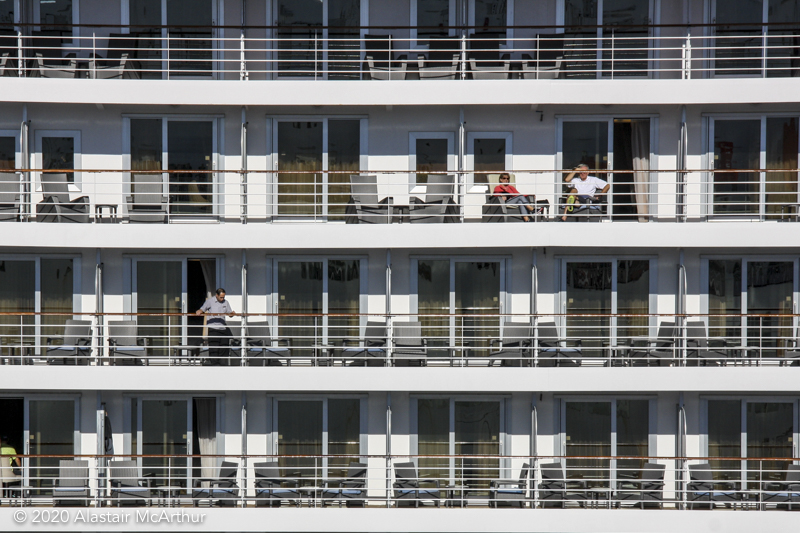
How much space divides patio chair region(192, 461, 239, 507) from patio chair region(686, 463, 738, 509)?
23.7ft

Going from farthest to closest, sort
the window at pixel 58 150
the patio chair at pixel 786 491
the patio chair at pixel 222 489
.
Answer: the window at pixel 58 150
the patio chair at pixel 222 489
the patio chair at pixel 786 491

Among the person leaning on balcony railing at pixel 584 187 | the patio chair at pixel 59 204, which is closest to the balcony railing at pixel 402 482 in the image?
the patio chair at pixel 59 204

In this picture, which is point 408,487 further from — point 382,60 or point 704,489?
point 382,60

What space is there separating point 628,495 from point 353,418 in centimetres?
473

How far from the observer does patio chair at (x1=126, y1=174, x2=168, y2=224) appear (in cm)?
1301

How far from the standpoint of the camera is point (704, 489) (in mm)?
12266

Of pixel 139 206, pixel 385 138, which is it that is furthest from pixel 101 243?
pixel 385 138

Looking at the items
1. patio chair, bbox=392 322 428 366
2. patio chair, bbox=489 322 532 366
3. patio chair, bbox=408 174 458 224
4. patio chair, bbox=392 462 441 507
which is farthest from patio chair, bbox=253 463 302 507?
patio chair, bbox=408 174 458 224

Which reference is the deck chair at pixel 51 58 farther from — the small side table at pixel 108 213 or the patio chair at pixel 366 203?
the patio chair at pixel 366 203

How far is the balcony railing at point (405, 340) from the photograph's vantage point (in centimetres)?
1265

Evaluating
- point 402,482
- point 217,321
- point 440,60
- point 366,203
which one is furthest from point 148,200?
point 402,482

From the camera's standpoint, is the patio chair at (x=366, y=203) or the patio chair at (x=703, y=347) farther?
the patio chair at (x=366, y=203)

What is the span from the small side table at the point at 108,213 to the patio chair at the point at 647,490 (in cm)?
948

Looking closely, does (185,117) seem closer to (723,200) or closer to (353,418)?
(353,418)
